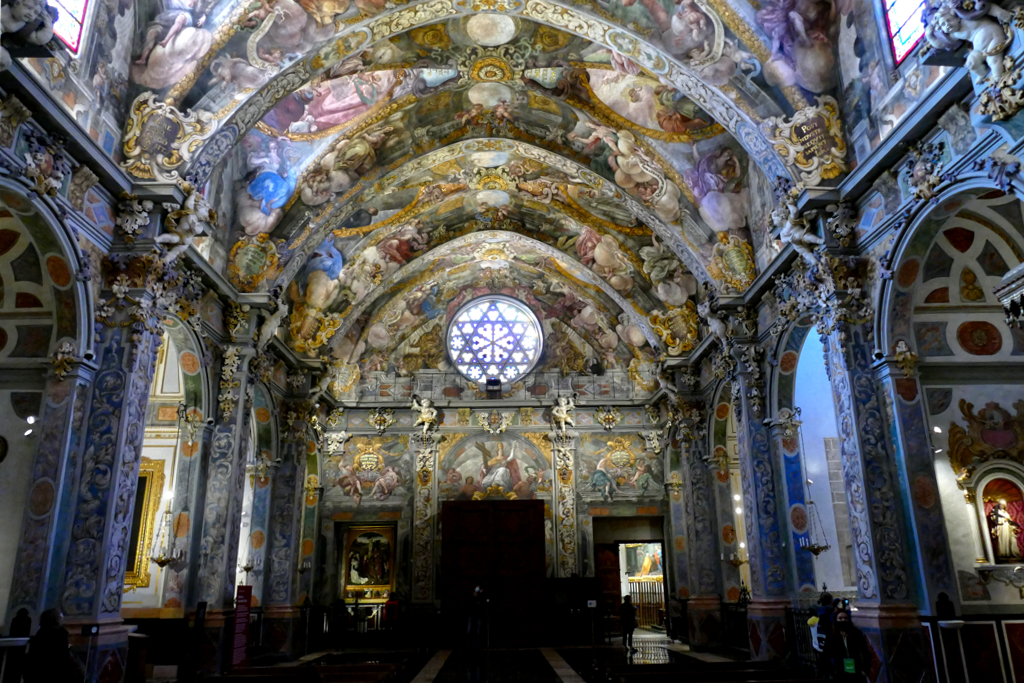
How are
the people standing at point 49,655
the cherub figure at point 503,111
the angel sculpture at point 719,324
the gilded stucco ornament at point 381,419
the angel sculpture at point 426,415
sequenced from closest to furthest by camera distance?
the people standing at point 49,655, the angel sculpture at point 719,324, the cherub figure at point 503,111, the angel sculpture at point 426,415, the gilded stucco ornament at point 381,419

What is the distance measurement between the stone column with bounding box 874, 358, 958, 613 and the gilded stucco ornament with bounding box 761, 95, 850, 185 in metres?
2.97

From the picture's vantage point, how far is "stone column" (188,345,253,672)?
12852mm

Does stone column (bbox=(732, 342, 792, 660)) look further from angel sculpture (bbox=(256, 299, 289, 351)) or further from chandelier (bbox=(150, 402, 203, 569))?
chandelier (bbox=(150, 402, 203, 569))

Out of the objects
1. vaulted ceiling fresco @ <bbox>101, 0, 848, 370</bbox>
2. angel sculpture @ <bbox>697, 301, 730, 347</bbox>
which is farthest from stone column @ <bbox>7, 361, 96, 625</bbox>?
angel sculpture @ <bbox>697, 301, 730, 347</bbox>

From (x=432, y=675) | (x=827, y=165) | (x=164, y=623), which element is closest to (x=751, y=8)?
(x=827, y=165)

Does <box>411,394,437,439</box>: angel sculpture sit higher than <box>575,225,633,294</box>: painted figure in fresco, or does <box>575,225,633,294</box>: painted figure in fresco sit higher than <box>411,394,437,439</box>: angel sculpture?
<box>575,225,633,294</box>: painted figure in fresco

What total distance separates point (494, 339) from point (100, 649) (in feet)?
53.3

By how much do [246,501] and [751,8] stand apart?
50.2 ft

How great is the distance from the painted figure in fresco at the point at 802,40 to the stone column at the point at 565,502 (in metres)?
13.3

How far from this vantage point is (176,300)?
12.0 m

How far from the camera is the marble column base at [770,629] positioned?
13.3 meters

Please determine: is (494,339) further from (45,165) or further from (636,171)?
(45,165)

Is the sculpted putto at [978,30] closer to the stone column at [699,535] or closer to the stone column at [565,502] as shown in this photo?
the stone column at [699,535]

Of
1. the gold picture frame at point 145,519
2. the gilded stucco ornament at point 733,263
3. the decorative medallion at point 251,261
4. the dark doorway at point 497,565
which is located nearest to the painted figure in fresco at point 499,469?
the dark doorway at point 497,565
